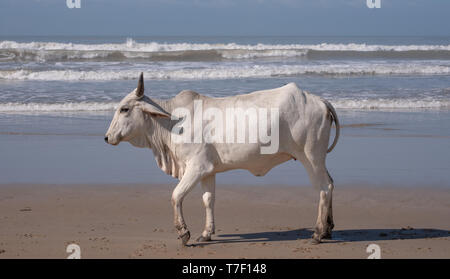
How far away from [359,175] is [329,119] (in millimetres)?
3185

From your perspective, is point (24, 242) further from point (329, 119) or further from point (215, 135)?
→ point (329, 119)

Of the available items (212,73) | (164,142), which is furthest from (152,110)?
(212,73)

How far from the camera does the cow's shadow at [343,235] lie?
6.22m

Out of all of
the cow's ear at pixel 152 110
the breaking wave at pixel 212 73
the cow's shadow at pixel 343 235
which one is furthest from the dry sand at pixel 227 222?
the breaking wave at pixel 212 73

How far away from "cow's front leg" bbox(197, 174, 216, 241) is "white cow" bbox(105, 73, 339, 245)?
0.03ft

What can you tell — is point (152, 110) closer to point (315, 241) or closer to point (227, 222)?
point (227, 222)

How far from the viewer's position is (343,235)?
6.42 metres

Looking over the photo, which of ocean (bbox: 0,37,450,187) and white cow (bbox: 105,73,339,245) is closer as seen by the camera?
white cow (bbox: 105,73,339,245)

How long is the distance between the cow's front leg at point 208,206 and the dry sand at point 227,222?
114 mm

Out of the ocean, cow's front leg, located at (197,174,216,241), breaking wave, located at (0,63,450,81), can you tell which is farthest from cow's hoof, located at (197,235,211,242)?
breaking wave, located at (0,63,450,81)

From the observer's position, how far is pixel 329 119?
19.6 ft

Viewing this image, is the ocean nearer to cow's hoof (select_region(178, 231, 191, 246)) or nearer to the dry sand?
the dry sand

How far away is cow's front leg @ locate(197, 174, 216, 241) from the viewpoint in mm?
6156

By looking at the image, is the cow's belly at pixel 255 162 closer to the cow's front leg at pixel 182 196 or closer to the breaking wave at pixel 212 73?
the cow's front leg at pixel 182 196
